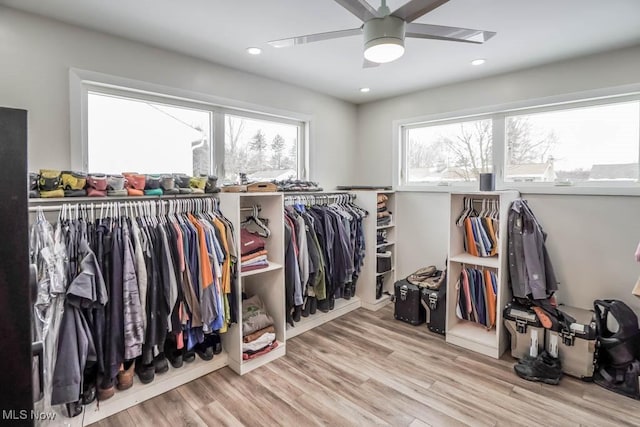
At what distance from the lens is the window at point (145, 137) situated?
2488mm

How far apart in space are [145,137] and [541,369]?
360cm

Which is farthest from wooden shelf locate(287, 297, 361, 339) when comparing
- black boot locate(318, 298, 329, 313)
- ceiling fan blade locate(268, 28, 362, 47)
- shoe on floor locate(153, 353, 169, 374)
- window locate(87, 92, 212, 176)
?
ceiling fan blade locate(268, 28, 362, 47)

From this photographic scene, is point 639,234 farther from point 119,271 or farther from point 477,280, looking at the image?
point 119,271

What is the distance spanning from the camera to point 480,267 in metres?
3.10

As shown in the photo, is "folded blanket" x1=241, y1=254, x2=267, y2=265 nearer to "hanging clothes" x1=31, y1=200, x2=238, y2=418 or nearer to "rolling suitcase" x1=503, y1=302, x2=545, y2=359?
"hanging clothes" x1=31, y1=200, x2=238, y2=418

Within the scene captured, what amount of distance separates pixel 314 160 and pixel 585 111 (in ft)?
8.80

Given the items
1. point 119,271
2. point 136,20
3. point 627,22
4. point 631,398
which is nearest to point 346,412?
point 119,271

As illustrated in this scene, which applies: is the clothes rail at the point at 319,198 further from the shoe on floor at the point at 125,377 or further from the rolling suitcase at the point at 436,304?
the shoe on floor at the point at 125,377

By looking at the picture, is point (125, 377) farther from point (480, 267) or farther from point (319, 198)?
point (480, 267)

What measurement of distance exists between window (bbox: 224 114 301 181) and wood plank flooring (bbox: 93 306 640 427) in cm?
183

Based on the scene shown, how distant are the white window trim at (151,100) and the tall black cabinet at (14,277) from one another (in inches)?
73.7

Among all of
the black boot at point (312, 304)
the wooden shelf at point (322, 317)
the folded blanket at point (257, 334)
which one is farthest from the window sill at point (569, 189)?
the folded blanket at point (257, 334)

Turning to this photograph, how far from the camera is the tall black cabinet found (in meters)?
0.73

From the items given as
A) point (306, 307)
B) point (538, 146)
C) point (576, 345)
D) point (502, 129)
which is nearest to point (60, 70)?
point (306, 307)
